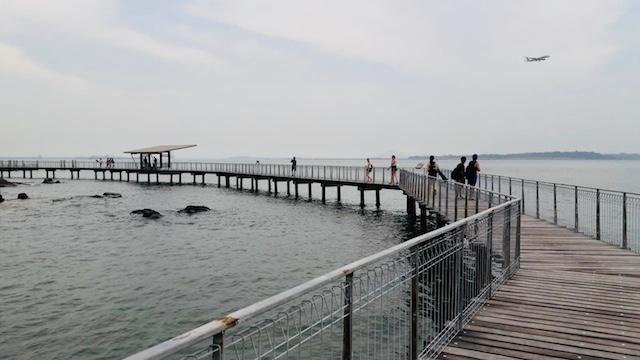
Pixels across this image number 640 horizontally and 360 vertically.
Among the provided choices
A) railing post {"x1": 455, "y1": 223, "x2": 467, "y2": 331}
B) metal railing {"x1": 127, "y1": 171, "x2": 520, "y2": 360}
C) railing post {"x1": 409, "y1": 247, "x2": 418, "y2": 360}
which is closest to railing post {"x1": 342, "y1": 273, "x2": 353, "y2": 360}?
metal railing {"x1": 127, "y1": 171, "x2": 520, "y2": 360}

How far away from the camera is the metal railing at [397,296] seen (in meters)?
2.97

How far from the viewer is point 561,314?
7.00 meters

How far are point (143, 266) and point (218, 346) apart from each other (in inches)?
727

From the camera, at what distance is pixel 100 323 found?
514 inches

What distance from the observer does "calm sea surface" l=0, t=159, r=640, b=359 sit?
1266 cm

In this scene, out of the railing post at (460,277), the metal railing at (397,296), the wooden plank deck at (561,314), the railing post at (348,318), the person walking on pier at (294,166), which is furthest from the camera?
the person walking on pier at (294,166)

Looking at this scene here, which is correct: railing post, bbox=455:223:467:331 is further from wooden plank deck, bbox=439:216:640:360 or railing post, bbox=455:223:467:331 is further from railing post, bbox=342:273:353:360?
railing post, bbox=342:273:353:360

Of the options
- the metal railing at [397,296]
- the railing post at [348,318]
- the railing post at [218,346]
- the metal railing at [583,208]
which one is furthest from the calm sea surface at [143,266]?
the railing post at [218,346]

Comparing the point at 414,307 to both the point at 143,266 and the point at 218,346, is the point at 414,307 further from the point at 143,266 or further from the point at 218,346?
the point at 143,266

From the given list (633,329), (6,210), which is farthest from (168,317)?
(6,210)

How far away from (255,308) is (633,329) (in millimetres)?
5852

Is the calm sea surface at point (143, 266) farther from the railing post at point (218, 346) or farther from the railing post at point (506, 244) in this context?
the railing post at point (218, 346)

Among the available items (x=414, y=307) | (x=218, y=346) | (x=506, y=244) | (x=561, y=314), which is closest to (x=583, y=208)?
(x=506, y=244)

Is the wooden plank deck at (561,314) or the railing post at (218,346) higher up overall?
the railing post at (218,346)
